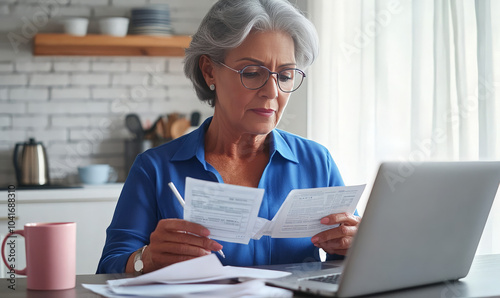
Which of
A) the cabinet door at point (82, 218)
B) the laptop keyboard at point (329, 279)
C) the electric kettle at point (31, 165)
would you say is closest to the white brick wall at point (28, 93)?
the electric kettle at point (31, 165)

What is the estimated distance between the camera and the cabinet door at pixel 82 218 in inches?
128

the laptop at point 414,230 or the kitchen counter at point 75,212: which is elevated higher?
the laptop at point 414,230

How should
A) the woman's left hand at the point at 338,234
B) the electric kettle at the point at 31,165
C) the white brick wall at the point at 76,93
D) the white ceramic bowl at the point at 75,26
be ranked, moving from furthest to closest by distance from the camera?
the white brick wall at the point at 76,93 → the white ceramic bowl at the point at 75,26 → the electric kettle at the point at 31,165 → the woman's left hand at the point at 338,234

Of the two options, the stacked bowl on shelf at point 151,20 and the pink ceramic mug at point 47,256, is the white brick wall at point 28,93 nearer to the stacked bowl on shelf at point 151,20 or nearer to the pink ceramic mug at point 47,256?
the stacked bowl on shelf at point 151,20

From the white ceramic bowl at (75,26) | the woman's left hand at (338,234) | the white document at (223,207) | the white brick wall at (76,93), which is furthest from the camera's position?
the white brick wall at (76,93)

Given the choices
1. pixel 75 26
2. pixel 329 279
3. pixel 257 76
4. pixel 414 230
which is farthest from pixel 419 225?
pixel 75 26

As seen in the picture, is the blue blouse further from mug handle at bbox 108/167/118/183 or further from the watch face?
mug handle at bbox 108/167/118/183

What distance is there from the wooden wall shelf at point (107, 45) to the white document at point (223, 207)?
2748 mm

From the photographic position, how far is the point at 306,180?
1789mm

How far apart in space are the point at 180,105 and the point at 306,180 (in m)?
2.41

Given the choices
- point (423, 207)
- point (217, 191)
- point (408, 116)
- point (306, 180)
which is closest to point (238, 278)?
point (217, 191)

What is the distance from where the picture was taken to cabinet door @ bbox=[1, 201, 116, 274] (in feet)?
10.6

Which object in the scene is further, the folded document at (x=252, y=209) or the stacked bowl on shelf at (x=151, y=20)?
the stacked bowl on shelf at (x=151, y=20)

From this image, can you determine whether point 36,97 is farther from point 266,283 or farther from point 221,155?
point 266,283
